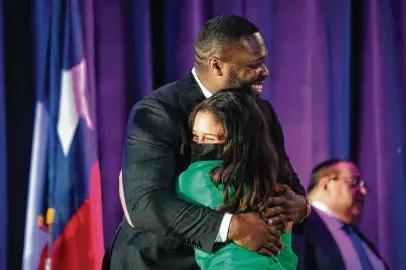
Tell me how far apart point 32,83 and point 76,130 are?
0.26 metres

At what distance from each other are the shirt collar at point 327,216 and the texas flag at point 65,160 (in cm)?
81

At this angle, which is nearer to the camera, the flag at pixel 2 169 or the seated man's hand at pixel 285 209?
the seated man's hand at pixel 285 209

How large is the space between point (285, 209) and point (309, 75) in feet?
4.16

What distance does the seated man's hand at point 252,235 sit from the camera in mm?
1386

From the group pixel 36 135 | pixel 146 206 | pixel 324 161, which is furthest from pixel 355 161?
pixel 146 206

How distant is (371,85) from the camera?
8.93ft

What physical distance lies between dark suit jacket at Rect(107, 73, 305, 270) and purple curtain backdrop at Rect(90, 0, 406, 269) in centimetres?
77

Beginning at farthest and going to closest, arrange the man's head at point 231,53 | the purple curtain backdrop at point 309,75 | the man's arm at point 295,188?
the purple curtain backdrop at point 309,75 < the man's head at point 231,53 < the man's arm at point 295,188

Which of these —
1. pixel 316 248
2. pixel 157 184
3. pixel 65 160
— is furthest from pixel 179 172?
pixel 316 248

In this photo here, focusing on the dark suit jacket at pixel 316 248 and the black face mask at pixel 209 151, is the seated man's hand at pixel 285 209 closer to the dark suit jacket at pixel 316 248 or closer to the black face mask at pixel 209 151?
the black face mask at pixel 209 151

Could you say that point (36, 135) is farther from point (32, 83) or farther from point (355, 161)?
point (355, 161)

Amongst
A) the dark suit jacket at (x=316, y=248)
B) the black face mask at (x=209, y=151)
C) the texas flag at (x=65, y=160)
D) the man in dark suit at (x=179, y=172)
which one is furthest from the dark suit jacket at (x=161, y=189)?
the dark suit jacket at (x=316, y=248)

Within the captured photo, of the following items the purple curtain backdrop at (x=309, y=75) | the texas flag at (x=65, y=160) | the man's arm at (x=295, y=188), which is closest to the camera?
the man's arm at (x=295, y=188)

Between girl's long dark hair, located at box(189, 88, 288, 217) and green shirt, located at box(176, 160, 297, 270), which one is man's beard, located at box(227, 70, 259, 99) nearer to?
girl's long dark hair, located at box(189, 88, 288, 217)
